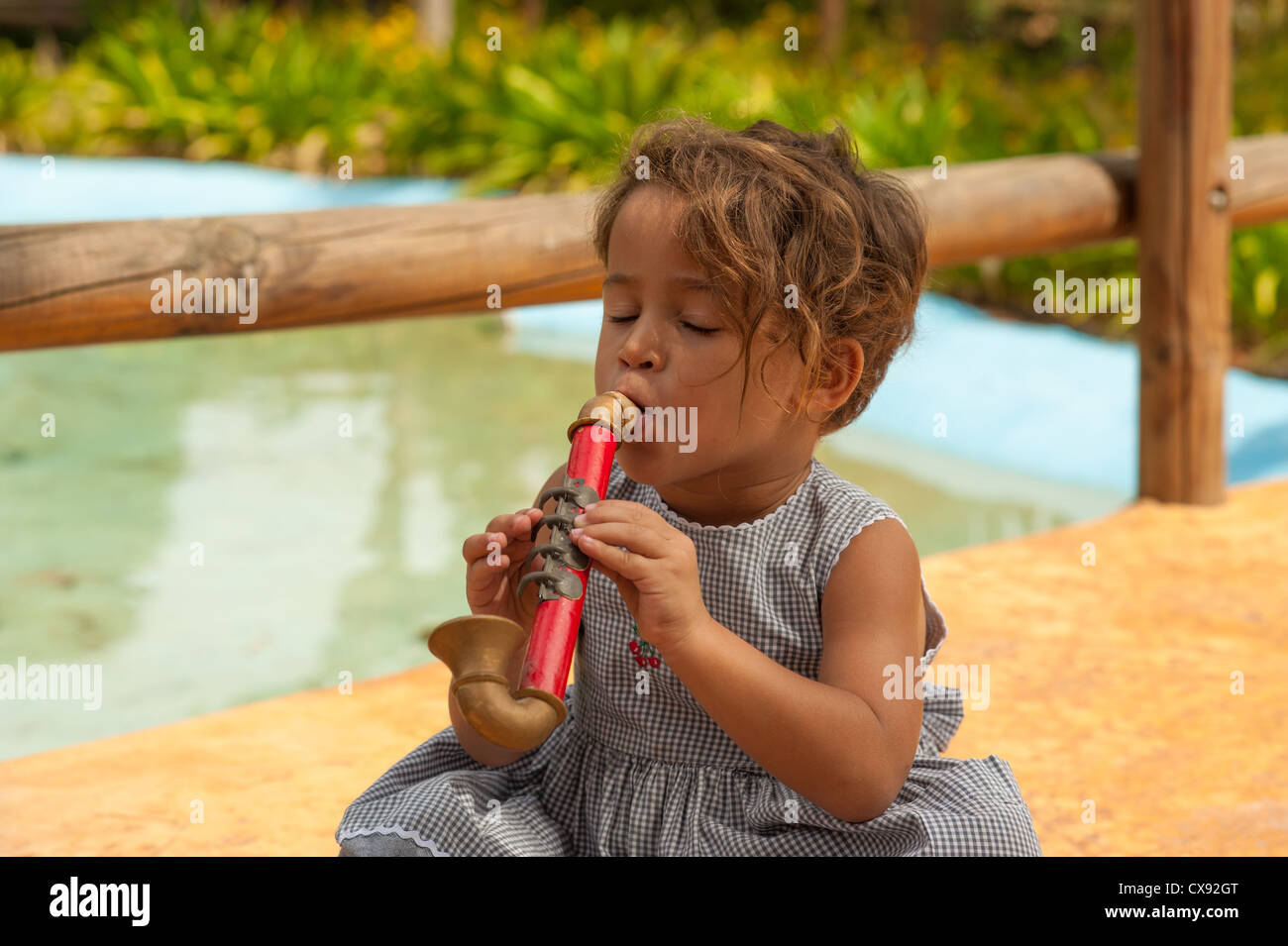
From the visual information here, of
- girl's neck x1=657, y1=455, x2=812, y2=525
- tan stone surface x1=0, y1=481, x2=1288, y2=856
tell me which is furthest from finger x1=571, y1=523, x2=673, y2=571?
tan stone surface x1=0, y1=481, x2=1288, y2=856

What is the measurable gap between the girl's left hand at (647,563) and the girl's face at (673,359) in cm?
12

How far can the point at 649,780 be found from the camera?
1444 mm

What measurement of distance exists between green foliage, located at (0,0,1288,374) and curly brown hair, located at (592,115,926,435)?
455 cm

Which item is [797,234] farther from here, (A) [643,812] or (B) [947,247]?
(B) [947,247]

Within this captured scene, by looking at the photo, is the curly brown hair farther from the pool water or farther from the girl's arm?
the pool water

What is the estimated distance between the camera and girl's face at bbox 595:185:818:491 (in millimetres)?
1312

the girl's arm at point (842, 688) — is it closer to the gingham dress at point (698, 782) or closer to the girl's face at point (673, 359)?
the gingham dress at point (698, 782)

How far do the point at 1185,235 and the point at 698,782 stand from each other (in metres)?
2.44

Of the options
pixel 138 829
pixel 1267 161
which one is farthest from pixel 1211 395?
pixel 138 829

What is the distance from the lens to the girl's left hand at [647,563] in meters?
1.20

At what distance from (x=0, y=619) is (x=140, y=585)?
38 centimetres

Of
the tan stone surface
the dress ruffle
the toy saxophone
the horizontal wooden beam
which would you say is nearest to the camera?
the toy saxophone

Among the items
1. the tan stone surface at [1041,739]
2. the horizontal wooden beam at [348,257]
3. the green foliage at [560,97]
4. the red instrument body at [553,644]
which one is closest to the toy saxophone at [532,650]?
the red instrument body at [553,644]
